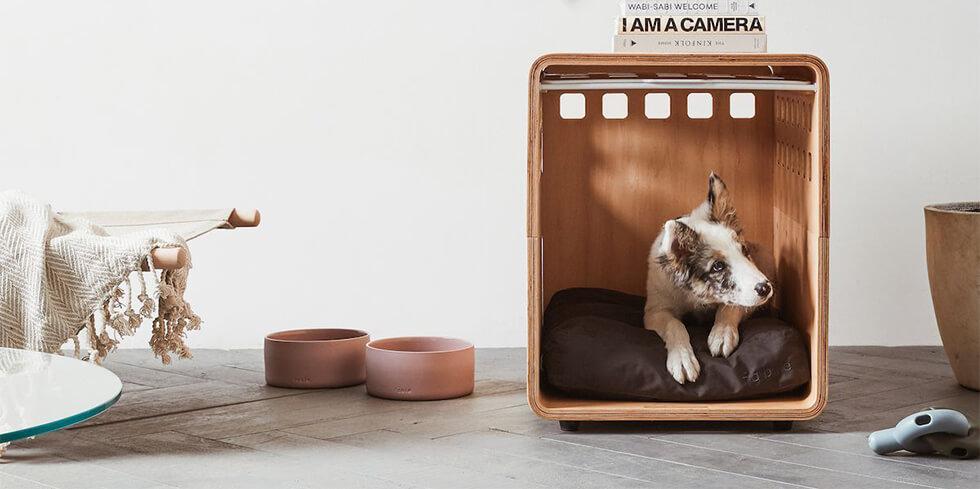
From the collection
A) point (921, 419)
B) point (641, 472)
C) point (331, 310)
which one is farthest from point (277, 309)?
point (921, 419)

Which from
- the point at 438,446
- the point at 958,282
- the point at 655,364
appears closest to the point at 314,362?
the point at 438,446

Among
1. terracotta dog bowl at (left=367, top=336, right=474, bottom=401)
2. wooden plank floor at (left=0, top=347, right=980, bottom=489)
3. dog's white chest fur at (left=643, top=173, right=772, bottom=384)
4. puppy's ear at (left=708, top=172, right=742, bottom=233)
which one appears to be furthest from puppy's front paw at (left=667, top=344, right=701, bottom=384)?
terracotta dog bowl at (left=367, top=336, right=474, bottom=401)

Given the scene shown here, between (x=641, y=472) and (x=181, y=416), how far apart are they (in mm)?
985

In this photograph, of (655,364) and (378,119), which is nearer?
(655,364)

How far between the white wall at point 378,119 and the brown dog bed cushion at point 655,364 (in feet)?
3.41

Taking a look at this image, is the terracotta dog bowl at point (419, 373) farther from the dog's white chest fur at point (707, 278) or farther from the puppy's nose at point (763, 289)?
the puppy's nose at point (763, 289)

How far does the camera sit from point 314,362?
2.68 metres

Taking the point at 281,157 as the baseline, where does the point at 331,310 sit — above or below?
below

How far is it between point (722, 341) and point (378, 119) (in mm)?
1386

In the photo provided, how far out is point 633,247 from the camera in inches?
110

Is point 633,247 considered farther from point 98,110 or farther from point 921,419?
point 98,110

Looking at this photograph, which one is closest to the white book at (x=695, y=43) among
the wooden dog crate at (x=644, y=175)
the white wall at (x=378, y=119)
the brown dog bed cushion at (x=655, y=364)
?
the wooden dog crate at (x=644, y=175)

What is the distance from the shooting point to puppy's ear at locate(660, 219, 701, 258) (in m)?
2.26

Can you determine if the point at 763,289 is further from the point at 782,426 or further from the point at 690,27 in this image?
the point at 690,27
